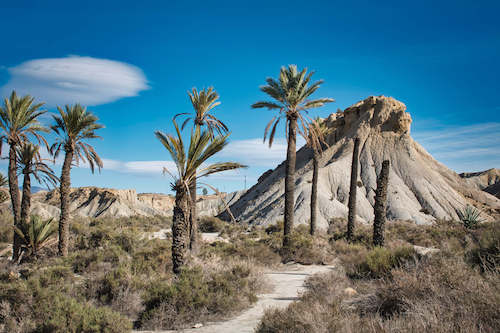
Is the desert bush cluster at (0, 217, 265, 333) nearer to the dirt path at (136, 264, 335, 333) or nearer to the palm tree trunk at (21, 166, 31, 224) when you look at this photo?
the dirt path at (136, 264, 335, 333)

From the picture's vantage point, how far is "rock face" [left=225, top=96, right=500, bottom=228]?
41956 mm

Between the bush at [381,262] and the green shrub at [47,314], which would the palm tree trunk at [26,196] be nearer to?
the green shrub at [47,314]

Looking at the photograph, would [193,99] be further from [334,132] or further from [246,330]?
[334,132]

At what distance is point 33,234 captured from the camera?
14.9m

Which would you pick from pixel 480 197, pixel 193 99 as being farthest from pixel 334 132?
pixel 193 99

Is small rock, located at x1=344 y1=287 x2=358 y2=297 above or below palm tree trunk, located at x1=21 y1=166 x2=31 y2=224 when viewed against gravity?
below

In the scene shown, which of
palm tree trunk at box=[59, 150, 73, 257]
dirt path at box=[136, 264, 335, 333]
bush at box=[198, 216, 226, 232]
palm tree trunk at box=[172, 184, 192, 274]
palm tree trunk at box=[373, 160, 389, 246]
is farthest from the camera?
bush at box=[198, 216, 226, 232]

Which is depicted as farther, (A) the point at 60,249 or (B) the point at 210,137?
(A) the point at 60,249

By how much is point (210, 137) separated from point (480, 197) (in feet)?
177

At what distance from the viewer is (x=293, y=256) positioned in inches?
631

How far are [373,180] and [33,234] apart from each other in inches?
1719

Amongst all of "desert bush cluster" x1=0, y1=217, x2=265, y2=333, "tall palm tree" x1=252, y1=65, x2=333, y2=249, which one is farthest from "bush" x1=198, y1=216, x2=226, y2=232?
"desert bush cluster" x1=0, y1=217, x2=265, y2=333

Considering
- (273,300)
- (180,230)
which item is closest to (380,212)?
(273,300)

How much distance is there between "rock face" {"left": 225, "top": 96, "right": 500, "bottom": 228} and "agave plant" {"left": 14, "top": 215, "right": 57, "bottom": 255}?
2722 cm
